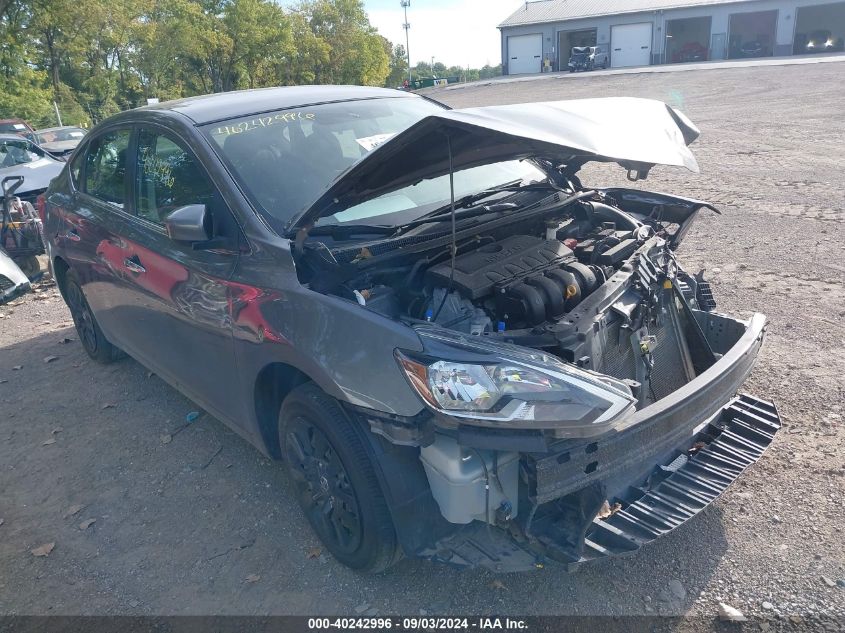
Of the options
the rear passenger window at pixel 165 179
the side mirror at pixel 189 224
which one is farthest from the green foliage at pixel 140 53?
the side mirror at pixel 189 224

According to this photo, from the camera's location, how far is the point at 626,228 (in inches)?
151

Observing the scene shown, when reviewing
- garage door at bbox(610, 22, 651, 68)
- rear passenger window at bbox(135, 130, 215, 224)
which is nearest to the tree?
garage door at bbox(610, 22, 651, 68)

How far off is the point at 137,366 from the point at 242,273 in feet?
9.34

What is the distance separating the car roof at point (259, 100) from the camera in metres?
3.75

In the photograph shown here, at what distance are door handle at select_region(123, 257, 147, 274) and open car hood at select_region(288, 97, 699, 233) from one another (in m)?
1.38

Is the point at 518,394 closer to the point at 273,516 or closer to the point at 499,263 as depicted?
the point at 499,263

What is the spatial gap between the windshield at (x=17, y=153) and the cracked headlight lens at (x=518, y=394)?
10.6 meters

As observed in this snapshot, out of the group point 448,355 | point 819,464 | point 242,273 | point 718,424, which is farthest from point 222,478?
point 819,464

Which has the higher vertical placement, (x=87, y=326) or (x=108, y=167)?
(x=108, y=167)

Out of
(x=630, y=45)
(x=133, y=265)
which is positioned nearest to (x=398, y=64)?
(x=630, y=45)

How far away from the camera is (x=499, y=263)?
3031 millimetres

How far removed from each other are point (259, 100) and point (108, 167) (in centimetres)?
133

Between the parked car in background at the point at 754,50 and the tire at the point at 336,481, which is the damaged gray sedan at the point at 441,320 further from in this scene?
the parked car in background at the point at 754,50

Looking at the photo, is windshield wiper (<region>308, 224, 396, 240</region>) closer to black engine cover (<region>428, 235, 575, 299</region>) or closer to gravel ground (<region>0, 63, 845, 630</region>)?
black engine cover (<region>428, 235, 575, 299</region>)
